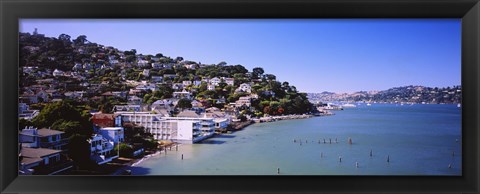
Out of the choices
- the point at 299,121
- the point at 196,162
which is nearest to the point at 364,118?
the point at 299,121

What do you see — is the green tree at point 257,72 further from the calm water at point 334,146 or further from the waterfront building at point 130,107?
the waterfront building at point 130,107

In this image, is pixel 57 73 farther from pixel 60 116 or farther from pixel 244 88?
pixel 244 88

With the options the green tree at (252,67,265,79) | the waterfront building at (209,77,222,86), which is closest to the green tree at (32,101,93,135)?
the waterfront building at (209,77,222,86)

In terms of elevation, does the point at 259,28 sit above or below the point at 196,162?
above

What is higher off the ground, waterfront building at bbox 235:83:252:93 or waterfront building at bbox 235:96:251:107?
waterfront building at bbox 235:83:252:93

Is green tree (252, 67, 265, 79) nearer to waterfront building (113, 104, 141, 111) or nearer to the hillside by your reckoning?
the hillside

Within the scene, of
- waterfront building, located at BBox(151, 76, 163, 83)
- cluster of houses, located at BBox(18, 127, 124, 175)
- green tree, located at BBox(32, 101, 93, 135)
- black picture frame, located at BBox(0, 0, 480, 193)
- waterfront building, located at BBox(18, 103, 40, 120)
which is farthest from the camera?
waterfront building, located at BBox(151, 76, 163, 83)

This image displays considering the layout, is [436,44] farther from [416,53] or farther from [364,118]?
[364,118]
